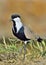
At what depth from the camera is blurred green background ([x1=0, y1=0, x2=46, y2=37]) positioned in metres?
19.2

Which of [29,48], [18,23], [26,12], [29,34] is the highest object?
[18,23]

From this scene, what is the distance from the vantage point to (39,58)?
11906 millimetres

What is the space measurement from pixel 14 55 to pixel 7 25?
23.4 feet

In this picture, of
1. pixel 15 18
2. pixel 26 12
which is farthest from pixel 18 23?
pixel 26 12

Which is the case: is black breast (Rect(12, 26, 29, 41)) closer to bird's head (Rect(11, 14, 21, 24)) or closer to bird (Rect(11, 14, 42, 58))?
bird (Rect(11, 14, 42, 58))

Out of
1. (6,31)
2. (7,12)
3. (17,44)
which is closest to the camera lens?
(17,44)

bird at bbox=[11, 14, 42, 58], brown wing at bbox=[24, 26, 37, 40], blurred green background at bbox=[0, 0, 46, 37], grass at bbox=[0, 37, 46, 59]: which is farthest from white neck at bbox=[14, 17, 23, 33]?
blurred green background at bbox=[0, 0, 46, 37]

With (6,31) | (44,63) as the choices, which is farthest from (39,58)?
(6,31)

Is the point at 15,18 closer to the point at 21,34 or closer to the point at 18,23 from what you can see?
the point at 18,23

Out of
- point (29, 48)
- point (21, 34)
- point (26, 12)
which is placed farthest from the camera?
point (26, 12)

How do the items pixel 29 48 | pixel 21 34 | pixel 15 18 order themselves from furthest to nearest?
1. pixel 29 48
2. pixel 21 34
3. pixel 15 18

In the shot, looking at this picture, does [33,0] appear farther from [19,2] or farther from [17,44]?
[17,44]

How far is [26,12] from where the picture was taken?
20.7 metres

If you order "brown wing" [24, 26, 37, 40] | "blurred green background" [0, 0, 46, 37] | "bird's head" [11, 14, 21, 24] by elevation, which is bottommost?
"blurred green background" [0, 0, 46, 37]
